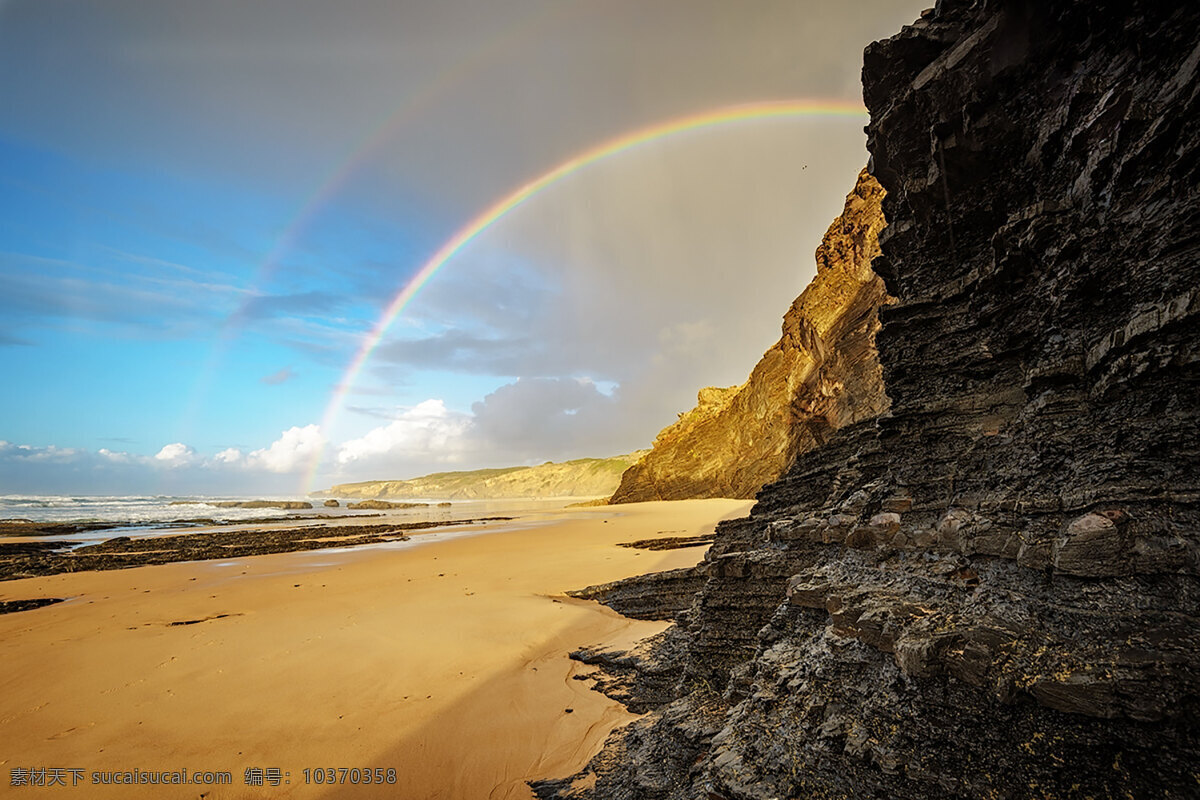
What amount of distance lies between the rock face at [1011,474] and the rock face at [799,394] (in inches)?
527

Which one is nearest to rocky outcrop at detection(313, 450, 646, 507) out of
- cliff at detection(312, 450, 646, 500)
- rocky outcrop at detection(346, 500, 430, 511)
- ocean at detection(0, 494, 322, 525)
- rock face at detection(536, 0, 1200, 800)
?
cliff at detection(312, 450, 646, 500)

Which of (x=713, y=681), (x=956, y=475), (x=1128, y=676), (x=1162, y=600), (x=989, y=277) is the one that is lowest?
(x=713, y=681)

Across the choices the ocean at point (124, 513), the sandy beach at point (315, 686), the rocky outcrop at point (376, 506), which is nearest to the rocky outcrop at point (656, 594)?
the sandy beach at point (315, 686)

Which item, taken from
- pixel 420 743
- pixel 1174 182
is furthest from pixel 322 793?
pixel 1174 182

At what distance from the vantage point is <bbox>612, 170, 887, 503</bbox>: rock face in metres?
23.4

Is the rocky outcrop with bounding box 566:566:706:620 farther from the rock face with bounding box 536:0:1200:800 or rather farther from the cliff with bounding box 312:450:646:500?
the cliff with bounding box 312:450:646:500

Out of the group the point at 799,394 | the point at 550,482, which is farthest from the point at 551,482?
the point at 799,394

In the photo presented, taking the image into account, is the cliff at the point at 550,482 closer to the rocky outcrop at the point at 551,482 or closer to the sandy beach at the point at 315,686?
the rocky outcrop at the point at 551,482

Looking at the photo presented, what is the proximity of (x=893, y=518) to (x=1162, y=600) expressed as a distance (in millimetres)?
1659

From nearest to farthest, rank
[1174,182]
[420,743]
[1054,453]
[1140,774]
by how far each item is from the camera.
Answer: [1140,774]
[1174,182]
[1054,453]
[420,743]

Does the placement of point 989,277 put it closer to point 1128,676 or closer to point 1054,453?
point 1054,453

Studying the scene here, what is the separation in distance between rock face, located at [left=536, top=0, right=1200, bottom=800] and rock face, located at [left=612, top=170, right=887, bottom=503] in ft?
43.9

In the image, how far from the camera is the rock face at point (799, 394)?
23.4 meters

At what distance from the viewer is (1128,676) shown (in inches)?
84.0
